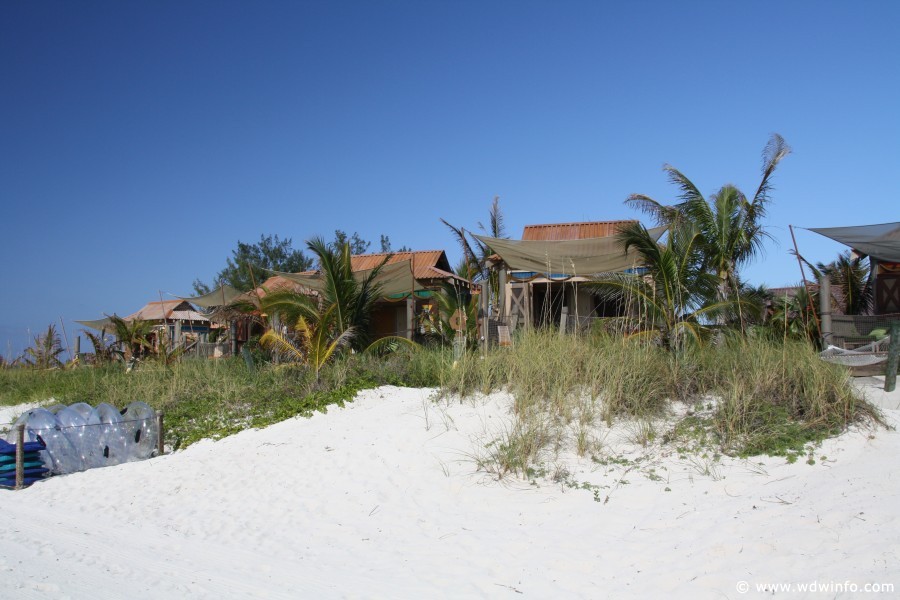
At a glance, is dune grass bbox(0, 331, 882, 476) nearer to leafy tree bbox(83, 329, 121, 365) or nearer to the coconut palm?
the coconut palm

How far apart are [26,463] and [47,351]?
11.9 meters

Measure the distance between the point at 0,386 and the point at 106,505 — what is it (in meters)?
10.9

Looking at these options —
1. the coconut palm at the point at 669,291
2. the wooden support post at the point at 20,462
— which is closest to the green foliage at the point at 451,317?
the coconut palm at the point at 669,291

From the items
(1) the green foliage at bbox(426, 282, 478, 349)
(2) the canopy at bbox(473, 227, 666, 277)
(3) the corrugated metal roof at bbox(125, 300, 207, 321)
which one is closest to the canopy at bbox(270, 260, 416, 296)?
(1) the green foliage at bbox(426, 282, 478, 349)

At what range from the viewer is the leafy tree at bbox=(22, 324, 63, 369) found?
17.8 meters

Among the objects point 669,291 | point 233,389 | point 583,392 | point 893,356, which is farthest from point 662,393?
point 233,389

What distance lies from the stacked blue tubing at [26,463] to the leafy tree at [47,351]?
1130cm

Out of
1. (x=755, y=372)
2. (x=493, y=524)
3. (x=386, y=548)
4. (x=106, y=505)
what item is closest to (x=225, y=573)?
(x=386, y=548)

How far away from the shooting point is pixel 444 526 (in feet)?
18.3

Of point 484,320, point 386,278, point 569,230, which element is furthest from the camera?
point 569,230

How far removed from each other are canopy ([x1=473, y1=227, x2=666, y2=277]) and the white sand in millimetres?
4376

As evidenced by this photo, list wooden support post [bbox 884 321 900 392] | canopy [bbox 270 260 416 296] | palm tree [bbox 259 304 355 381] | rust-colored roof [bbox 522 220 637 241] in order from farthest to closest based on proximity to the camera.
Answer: rust-colored roof [bbox 522 220 637 241]
canopy [bbox 270 260 416 296]
palm tree [bbox 259 304 355 381]
wooden support post [bbox 884 321 900 392]

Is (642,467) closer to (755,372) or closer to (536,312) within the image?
(755,372)

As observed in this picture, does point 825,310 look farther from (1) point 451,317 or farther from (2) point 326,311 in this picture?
(2) point 326,311
